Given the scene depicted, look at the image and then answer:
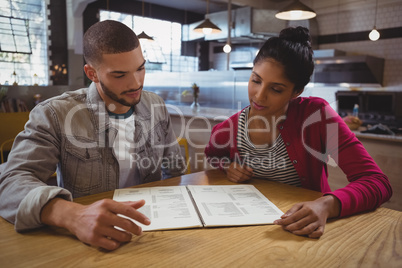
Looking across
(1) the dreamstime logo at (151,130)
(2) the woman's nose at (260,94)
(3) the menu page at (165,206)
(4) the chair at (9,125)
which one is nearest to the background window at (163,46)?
(4) the chair at (9,125)

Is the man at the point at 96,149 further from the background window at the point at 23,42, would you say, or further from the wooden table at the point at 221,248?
the background window at the point at 23,42

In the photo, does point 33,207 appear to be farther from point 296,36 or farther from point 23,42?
point 23,42

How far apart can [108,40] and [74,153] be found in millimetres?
466

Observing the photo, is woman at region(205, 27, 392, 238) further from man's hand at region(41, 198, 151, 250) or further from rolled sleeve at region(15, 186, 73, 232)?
rolled sleeve at region(15, 186, 73, 232)

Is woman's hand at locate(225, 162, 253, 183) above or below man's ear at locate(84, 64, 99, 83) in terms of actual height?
below

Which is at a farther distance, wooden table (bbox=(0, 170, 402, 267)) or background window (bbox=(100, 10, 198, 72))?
background window (bbox=(100, 10, 198, 72))

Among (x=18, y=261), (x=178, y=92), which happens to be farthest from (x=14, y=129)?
(x=178, y=92)

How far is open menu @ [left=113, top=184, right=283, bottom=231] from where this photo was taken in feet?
2.94

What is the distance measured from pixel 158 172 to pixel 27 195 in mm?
733

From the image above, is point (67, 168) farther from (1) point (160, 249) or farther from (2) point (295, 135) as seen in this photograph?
(2) point (295, 135)

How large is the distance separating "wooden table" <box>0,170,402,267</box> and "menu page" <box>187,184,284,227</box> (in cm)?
4

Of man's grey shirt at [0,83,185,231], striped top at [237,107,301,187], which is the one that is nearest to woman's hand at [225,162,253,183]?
striped top at [237,107,301,187]

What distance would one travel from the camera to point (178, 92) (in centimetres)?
707

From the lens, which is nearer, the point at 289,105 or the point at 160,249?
the point at 160,249
